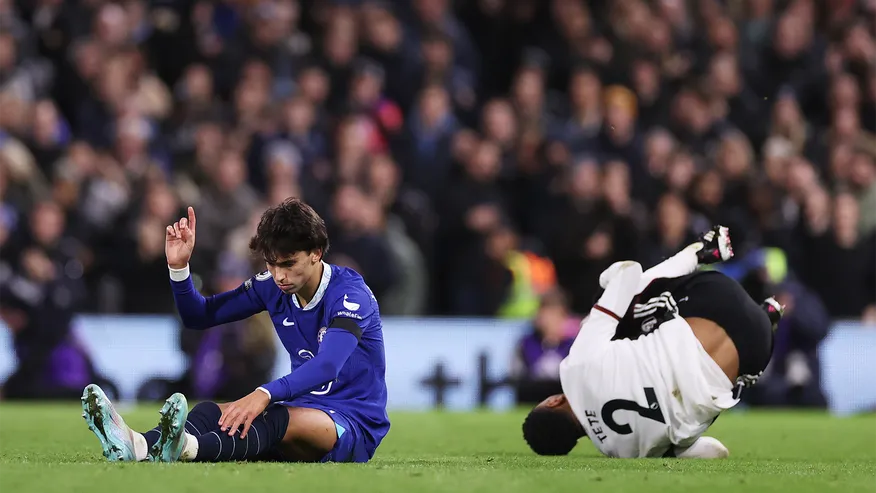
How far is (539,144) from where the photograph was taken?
15.1 meters

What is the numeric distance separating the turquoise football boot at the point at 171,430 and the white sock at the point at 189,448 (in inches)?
1.2

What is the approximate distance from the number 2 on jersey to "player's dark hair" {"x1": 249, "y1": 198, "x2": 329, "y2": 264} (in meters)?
2.18

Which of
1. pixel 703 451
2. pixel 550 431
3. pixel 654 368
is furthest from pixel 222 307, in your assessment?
pixel 703 451

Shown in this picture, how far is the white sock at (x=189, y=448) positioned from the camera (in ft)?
20.8

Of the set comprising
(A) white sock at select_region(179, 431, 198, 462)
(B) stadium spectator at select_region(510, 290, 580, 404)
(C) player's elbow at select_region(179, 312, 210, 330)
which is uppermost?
(C) player's elbow at select_region(179, 312, 210, 330)

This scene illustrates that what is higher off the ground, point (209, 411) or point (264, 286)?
point (264, 286)

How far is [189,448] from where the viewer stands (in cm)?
637


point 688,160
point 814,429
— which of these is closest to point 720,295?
point 814,429

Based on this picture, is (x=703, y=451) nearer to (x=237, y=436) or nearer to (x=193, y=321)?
(x=237, y=436)

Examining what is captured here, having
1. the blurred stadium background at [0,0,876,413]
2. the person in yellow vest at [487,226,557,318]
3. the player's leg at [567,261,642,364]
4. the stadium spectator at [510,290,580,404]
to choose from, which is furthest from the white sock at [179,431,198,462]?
the person in yellow vest at [487,226,557,318]

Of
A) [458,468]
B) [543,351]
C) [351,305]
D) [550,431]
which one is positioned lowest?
[543,351]

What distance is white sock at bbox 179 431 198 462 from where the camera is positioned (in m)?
6.35

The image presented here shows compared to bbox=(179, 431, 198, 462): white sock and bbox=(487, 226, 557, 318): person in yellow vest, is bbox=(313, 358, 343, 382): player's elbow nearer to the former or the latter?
bbox=(179, 431, 198, 462): white sock

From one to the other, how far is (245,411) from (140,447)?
27.1 inches
